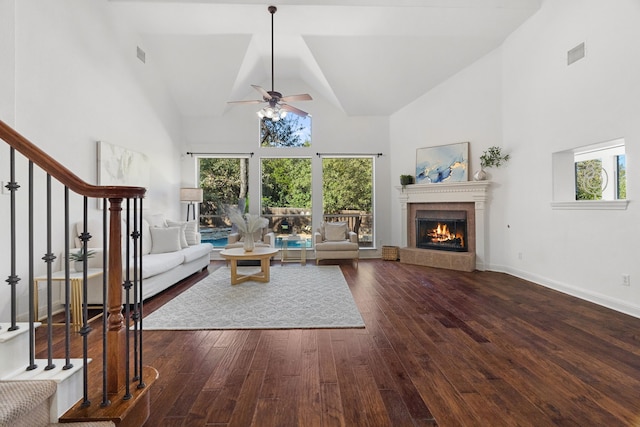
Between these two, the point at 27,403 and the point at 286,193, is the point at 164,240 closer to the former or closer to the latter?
the point at 286,193

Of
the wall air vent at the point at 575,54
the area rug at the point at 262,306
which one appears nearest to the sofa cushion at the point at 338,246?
the area rug at the point at 262,306

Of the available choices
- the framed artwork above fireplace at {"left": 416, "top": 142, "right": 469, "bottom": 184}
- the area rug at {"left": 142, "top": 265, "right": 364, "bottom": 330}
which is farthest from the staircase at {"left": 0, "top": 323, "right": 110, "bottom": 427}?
the framed artwork above fireplace at {"left": 416, "top": 142, "right": 469, "bottom": 184}

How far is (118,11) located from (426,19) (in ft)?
15.2

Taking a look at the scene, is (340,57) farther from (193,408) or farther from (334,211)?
(193,408)

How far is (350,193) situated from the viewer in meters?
6.95

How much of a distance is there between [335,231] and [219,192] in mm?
2875

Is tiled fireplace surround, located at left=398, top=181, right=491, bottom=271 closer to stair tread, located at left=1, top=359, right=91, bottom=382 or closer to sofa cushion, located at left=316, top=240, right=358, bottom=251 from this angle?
sofa cushion, located at left=316, top=240, right=358, bottom=251

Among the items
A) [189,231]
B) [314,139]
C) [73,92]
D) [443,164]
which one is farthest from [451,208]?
[73,92]

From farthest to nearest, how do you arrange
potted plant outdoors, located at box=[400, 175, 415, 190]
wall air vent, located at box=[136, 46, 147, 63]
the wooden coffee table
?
1. potted plant outdoors, located at box=[400, 175, 415, 190]
2. wall air vent, located at box=[136, 46, 147, 63]
3. the wooden coffee table

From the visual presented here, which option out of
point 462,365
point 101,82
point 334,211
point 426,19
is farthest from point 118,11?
point 462,365

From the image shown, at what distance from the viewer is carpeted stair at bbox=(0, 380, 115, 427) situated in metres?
1.18

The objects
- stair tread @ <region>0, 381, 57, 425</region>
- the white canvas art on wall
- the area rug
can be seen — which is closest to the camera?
stair tread @ <region>0, 381, 57, 425</region>

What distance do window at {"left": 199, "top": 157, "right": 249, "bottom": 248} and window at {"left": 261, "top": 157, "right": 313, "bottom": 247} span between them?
0.49m

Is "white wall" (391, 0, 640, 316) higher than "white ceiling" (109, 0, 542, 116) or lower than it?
lower
